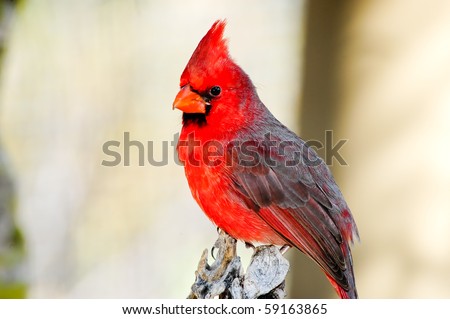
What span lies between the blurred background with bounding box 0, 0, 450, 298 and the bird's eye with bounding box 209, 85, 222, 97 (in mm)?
358

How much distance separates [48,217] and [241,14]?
1.28 m

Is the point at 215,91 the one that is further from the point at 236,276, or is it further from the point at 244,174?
the point at 236,276

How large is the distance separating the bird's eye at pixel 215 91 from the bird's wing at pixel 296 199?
22 cm

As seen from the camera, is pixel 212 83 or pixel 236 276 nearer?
pixel 236 276

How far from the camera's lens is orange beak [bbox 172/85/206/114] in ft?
8.42

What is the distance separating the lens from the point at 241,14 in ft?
10.2

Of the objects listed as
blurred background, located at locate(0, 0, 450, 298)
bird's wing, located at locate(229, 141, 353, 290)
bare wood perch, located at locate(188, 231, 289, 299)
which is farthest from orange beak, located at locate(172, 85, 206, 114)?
bare wood perch, located at locate(188, 231, 289, 299)

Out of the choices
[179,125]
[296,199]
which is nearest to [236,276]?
[296,199]

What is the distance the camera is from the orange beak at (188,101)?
101 inches

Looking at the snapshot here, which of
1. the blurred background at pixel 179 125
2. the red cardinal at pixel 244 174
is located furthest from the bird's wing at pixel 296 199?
the blurred background at pixel 179 125

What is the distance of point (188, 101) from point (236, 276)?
66 cm

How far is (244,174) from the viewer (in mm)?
2629
